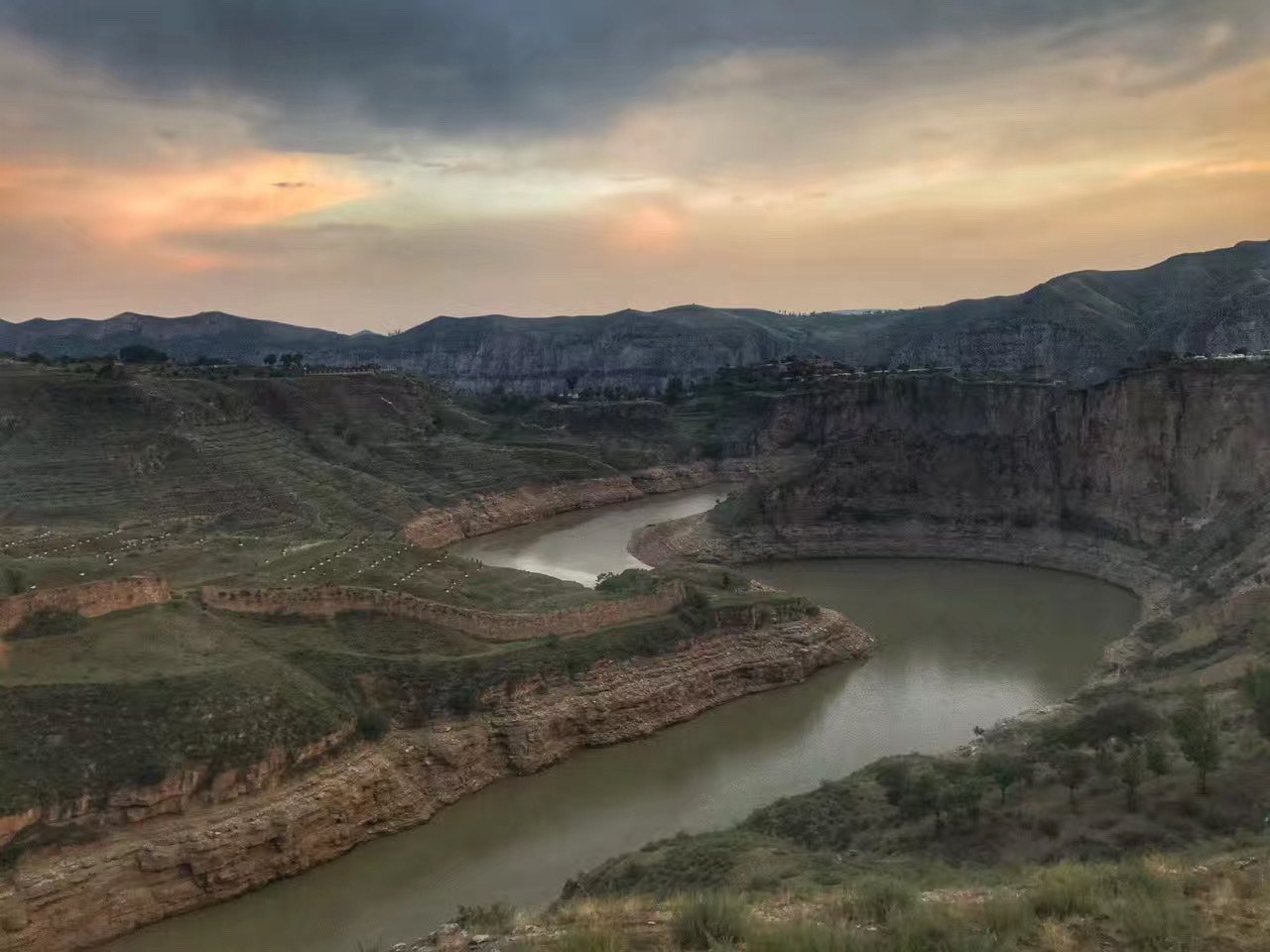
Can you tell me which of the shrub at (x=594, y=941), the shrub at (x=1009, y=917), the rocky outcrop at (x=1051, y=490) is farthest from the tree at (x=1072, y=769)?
the rocky outcrop at (x=1051, y=490)

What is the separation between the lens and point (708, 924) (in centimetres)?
1141

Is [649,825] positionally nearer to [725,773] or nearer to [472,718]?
[725,773]

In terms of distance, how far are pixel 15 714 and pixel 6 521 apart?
33774 millimetres

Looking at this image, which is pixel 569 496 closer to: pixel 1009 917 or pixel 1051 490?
pixel 1051 490

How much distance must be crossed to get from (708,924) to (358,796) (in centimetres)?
1614

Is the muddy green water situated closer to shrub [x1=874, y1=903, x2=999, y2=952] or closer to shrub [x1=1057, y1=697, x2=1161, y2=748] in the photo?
shrub [x1=1057, y1=697, x2=1161, y2=748]

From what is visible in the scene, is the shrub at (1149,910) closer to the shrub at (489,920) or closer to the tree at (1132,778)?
the tree at (1132,778)

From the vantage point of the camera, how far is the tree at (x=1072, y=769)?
64.9 ft

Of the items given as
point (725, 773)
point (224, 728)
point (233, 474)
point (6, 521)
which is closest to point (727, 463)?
point (233, 474)

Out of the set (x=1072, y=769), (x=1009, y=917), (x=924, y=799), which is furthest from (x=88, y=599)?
(x=1009, y=917)

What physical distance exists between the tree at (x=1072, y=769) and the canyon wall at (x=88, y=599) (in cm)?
2420

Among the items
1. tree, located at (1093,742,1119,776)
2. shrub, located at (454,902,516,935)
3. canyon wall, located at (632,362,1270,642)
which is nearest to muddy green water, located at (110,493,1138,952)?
canyon wall, located at (632,362,1270,642)

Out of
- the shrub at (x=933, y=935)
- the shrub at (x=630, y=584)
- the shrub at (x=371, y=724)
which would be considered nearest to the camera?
the shrub at (x=933, y=935)

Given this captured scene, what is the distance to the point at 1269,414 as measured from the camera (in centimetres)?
4781
